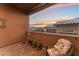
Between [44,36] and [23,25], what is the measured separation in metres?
0.61

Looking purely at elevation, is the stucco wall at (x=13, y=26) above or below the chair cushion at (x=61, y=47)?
above

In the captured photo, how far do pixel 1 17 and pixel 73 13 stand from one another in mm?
1780

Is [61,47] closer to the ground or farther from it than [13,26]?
closer to the ground

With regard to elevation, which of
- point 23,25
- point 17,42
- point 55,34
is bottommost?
point 17,42

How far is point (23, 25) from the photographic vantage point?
2.83 metres

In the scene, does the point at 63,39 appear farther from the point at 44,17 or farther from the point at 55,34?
the point at 44,17

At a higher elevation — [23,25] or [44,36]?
[23,25]

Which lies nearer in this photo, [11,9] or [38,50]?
[11,9]

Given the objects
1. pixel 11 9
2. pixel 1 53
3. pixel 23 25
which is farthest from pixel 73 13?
pixel 1 53

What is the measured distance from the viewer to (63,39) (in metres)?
2.79

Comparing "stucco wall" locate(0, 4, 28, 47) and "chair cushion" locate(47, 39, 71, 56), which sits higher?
"stucco wall" locate(0, 4, 28, 47)

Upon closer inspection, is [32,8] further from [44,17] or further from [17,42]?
[17,42]

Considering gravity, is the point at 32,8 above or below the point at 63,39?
above

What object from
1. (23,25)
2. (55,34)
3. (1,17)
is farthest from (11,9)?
(55,34)
